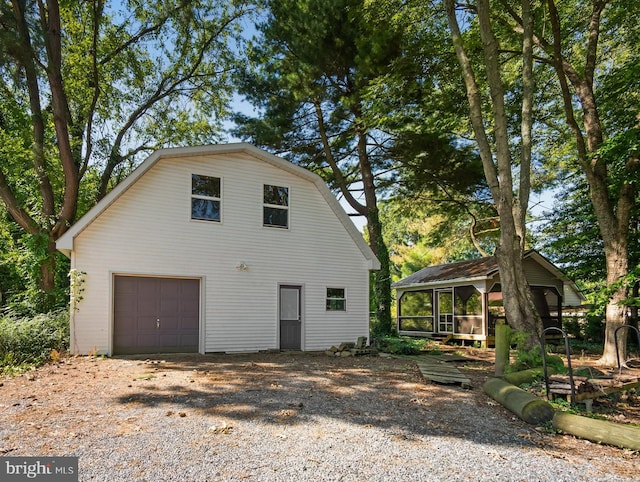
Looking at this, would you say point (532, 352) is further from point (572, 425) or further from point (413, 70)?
point (413, 70)

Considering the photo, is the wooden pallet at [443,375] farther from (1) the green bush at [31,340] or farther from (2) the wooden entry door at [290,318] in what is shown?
(1) the green bush at [31,340]

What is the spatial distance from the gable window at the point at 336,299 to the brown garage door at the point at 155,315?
3576mm

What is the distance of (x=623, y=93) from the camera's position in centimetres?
1212

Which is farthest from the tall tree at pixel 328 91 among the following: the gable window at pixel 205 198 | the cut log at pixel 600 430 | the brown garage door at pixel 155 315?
the cut log at pixel 600 430

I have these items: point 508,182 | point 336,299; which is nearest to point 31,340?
point 336,299

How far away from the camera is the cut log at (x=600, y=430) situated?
4094mm

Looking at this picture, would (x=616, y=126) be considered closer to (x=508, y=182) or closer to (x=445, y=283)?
(x=508, y=182)

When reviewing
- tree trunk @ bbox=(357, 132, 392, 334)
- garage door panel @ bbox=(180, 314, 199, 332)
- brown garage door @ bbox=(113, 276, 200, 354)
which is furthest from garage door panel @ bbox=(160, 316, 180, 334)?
tree trunk @ bbox=(357, 132, 392, 334)

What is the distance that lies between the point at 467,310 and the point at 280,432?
14.7 meters

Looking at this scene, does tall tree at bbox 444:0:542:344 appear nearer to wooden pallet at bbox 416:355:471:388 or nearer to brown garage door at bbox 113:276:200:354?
wooden pallet at bbox 416:355:471:388

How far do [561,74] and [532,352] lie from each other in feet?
25.1

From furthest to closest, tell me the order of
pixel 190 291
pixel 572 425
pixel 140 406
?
1. pixel 190 291
2. pixel 140 406
3. pixel 572 425

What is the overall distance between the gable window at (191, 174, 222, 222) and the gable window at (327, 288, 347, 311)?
372 centimetres

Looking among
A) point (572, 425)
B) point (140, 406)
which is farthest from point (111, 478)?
point (572, 425)
